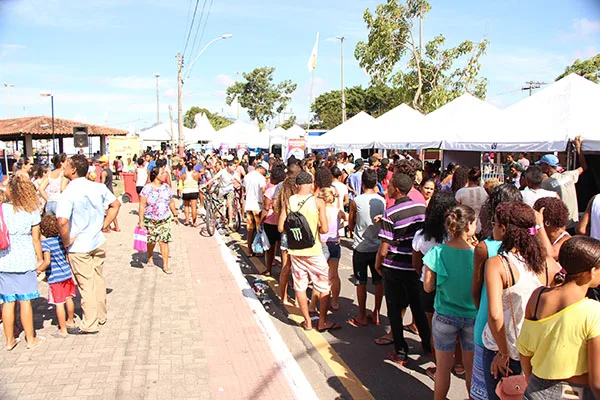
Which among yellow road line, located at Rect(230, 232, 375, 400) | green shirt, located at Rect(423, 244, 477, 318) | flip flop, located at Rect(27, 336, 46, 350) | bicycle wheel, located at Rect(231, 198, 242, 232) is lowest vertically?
yellow road line, located at Rect(230, 232, 375, 400)

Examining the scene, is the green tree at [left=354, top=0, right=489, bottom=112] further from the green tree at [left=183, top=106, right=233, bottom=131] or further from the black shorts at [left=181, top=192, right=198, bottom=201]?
the green tree at [left=183, top=106, right=233, bottom=131]

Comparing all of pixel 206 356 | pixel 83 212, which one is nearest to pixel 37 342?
pixel 83 212

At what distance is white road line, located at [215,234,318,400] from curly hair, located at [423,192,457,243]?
176cm

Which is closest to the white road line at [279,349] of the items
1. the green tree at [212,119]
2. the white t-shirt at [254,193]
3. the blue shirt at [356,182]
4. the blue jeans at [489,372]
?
the white t-shirt at [254,193]

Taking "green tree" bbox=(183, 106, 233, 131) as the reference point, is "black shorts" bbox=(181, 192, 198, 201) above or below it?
below

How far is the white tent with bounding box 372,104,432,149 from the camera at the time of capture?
1350cm

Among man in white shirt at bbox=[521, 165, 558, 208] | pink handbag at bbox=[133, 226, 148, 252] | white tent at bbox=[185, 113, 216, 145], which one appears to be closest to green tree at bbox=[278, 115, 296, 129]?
white tent at bbox=[185, 113, 216, 145]

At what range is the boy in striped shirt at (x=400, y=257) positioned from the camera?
16.0ft

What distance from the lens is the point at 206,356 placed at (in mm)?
5242

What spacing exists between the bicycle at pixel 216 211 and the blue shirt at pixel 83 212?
20.7 ft

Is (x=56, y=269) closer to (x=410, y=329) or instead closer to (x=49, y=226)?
(x=49, y=226)

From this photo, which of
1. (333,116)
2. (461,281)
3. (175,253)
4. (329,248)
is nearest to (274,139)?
(175,253)

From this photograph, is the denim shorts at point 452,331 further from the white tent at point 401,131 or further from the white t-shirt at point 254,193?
the white tent at point 401,131

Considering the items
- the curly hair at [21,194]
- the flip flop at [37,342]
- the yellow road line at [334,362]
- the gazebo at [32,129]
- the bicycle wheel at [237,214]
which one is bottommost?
the yellow road line at [334,362]
